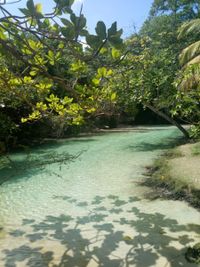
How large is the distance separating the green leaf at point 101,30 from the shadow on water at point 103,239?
312 centimetres

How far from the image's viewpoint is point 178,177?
750 cm

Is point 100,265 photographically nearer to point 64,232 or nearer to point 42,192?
point 64,232

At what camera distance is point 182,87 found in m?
11.7

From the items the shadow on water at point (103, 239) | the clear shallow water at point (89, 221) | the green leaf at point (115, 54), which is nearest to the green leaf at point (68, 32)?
the green leaf at point (115, 54)

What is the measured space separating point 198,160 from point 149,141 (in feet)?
19.1

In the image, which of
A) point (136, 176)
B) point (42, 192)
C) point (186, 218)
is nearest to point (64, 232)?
point (186, 218)

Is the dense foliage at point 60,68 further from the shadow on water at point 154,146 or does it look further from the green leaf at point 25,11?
the shadow on water at point 154,146

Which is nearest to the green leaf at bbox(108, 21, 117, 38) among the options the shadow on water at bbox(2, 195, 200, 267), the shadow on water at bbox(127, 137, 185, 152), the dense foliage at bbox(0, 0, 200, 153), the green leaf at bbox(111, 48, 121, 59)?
the dense foliage at bbox(0, 0, 200, 153)

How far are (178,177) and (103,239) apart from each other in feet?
9.93

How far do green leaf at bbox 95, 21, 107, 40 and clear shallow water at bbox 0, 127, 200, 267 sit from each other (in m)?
2.42

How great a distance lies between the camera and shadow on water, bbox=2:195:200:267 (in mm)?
4363

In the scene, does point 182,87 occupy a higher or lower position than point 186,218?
higher

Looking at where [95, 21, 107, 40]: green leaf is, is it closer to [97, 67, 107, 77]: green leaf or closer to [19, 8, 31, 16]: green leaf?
[19, 8, 31, 16]: green leaf

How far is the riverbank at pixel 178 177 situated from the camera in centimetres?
664
